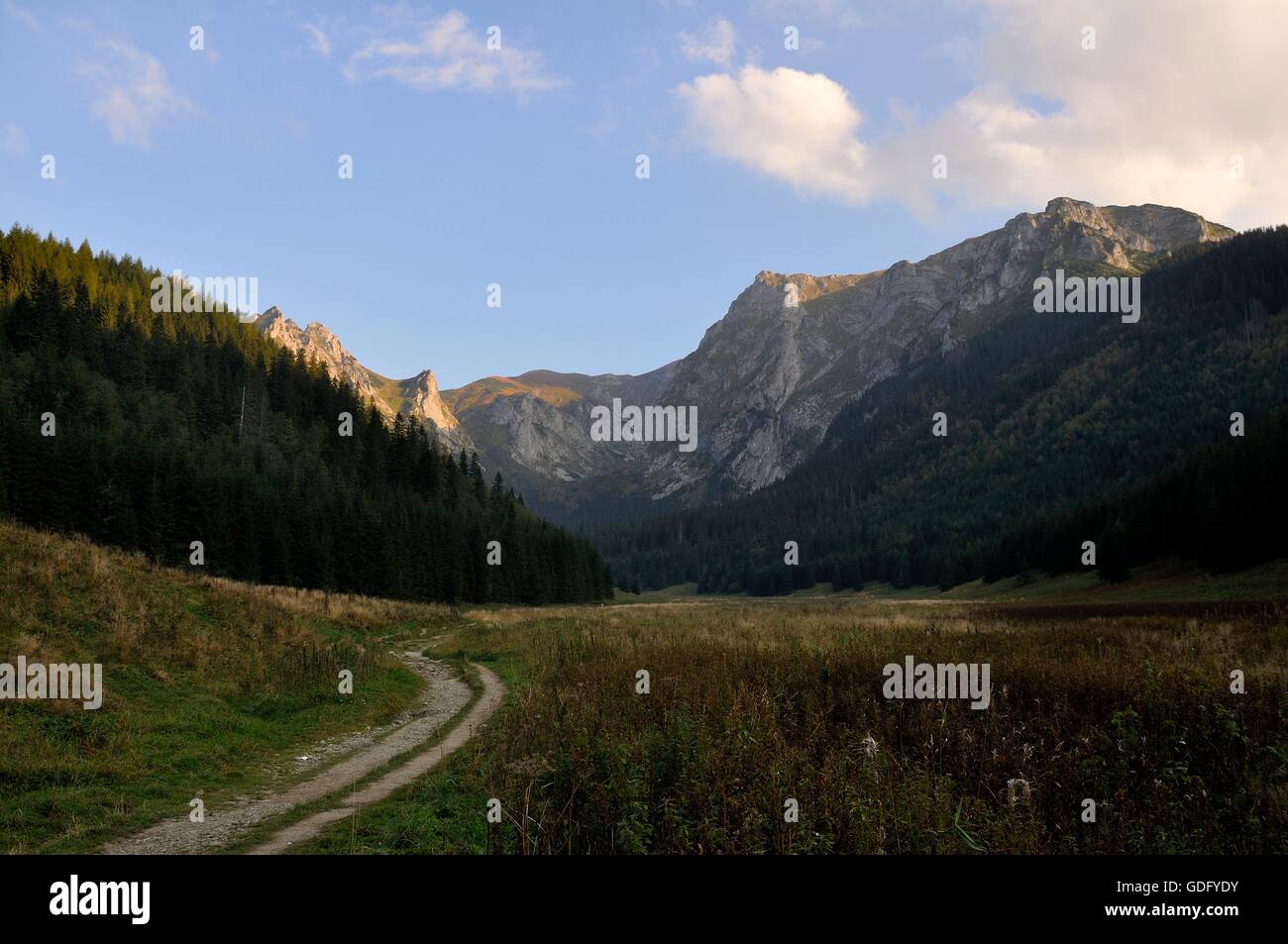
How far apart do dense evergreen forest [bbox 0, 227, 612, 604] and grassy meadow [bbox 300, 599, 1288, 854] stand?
58876 mm

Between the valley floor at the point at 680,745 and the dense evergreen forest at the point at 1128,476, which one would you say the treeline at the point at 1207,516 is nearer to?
the dense evergreen forest at the point at 1128,476

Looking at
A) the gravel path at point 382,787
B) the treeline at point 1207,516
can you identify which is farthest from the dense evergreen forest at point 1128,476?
the gravel path at point 382,787

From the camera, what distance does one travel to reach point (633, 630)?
1090 inches

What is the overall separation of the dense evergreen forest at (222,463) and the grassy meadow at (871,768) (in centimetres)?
5888

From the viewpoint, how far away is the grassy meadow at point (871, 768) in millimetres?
6684

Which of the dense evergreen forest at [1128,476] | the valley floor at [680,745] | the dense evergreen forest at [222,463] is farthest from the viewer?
the dense evergreen forest at [222,463]

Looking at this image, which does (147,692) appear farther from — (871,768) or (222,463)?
(222,463)

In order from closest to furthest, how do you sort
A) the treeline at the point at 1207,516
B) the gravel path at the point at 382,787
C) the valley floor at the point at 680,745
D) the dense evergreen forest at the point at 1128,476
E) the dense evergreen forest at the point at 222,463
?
the valley floor at the point at 680,745 < the gravel path at the point at 382,787 < the treeline at the point at 1207,516 < the dense evergreen forest at the point at 1128,476 < the dense evergreen forest at the point at 222,463

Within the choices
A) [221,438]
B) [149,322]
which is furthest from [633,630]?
[149,322]

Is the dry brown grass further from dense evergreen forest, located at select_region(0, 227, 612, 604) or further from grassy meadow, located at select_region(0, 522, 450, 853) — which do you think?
dense evergreen forest, located at select_region(0, 227, 612, 604)

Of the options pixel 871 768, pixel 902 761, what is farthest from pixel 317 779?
pixel 902 761

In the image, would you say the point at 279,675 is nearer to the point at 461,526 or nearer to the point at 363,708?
the point at 363,708

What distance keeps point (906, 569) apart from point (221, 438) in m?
120

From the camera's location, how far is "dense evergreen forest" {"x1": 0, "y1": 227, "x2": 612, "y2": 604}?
5597 cm
